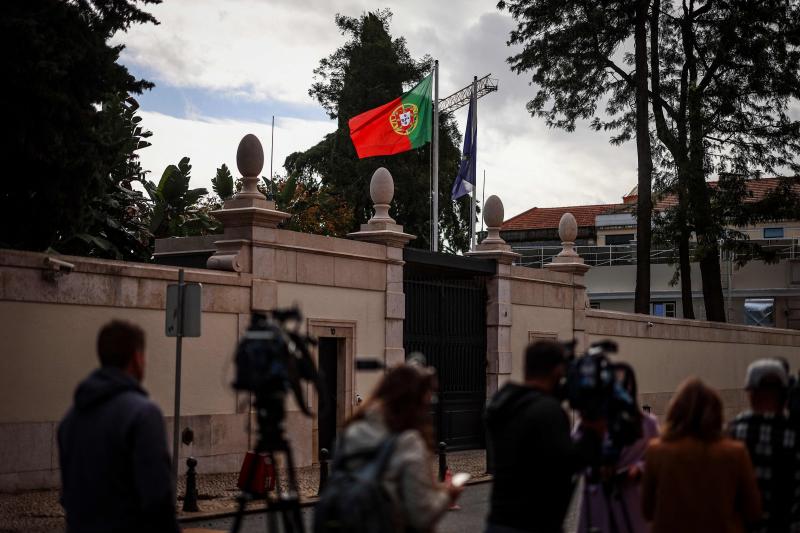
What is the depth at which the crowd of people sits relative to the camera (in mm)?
4898

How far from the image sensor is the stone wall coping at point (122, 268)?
1438 cm

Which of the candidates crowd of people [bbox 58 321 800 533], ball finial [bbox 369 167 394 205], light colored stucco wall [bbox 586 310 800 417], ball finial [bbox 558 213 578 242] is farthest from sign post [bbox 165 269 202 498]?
light colored stucco wall [bbox 586 310 800 417]

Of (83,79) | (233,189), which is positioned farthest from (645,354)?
(83,79)

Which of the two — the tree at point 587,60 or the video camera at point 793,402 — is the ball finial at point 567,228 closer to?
the tree at point 587,60

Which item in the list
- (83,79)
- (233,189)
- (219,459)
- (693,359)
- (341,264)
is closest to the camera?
(83,79)

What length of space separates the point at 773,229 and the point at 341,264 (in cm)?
4785

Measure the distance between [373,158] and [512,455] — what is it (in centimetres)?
4911

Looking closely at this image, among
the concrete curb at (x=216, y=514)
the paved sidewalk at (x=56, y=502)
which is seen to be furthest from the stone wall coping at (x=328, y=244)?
the concrete curb at (x=216, y=514)

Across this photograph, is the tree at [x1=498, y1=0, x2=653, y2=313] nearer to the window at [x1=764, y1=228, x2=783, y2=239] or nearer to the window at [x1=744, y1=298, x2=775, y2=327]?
the window at [x1=744, y1=298, x2=775, y2=327]

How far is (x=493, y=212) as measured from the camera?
78.8 ft

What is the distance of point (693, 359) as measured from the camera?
33500 mm

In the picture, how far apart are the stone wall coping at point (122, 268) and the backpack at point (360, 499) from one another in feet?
34.0

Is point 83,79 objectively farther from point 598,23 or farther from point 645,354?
point 598,23

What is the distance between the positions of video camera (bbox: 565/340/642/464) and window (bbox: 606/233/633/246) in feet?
191
